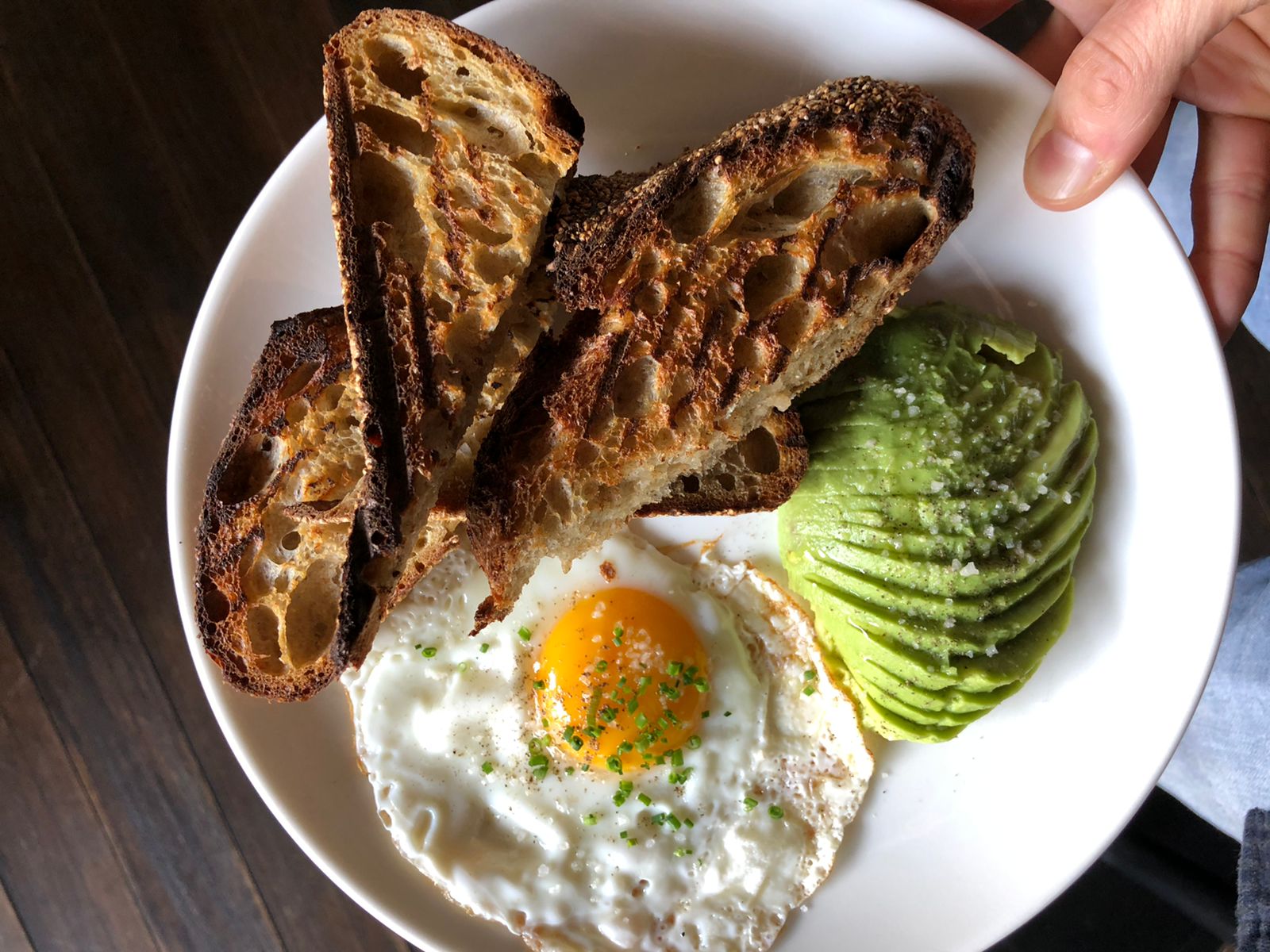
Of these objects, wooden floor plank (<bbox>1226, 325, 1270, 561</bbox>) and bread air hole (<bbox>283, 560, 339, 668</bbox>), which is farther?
wooden floor plank (<bbox>1226, 325, 1270, 561</bbox>)

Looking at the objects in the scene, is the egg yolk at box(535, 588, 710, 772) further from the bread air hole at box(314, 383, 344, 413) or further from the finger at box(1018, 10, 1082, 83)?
the finger at box(1018, 10, 1082, 83)

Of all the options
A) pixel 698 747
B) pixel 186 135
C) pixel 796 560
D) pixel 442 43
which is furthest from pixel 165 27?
pixel 698 747

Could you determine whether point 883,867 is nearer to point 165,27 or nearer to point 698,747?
point 698,747

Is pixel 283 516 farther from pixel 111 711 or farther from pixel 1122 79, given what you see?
pixel 1122 79

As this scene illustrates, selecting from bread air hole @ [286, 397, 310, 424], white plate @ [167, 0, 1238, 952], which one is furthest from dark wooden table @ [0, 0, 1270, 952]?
bread air hole @ [286, 397, 310, 424]

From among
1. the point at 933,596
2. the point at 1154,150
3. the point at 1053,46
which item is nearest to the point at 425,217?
the point at 933,596

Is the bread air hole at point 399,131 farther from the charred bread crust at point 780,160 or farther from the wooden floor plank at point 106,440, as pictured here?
the wooden floor plank at point 106,440
